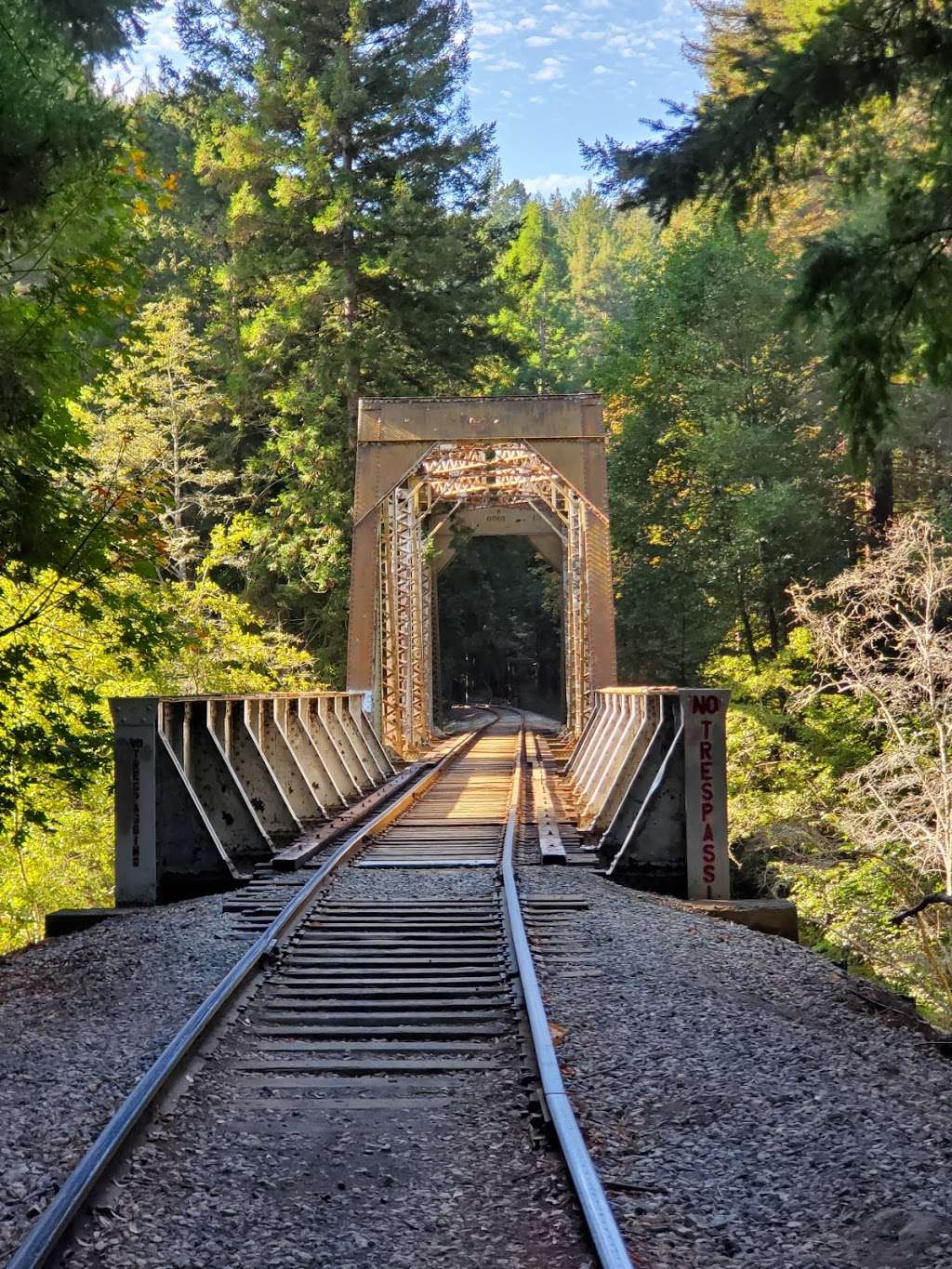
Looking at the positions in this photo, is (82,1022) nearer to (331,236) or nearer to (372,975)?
(372,975)

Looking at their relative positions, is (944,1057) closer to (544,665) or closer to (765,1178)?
(765,1178)

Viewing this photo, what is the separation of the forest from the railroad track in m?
2.88

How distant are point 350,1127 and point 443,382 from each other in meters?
33.9

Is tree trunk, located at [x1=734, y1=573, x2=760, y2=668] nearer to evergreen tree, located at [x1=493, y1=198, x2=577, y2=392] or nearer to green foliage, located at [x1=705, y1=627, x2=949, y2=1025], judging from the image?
green foliage, located at [x1=705, y1=627, x2=949, y2=1025]

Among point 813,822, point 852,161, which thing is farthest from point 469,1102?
point 813,822

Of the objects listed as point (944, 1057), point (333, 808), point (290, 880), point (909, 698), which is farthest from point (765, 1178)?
point (909, 698)

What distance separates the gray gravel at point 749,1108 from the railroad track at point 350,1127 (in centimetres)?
22

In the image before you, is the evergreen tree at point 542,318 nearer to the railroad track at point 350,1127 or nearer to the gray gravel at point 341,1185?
the railroad track at point 350,1127

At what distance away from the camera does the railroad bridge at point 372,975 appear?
11.2ft

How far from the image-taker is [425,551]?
32.5 m

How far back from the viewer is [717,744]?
903 centimetres

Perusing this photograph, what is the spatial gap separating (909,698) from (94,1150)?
15755 millimetres

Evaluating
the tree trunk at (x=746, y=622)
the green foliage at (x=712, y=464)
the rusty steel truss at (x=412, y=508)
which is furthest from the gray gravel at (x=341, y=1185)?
the tree trunk at (x=746, y=622)

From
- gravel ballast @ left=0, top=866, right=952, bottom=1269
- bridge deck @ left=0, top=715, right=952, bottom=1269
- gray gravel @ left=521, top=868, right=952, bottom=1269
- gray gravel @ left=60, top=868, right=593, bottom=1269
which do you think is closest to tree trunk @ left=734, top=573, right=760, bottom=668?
bridge deck @ left=0, top=715, right=952, bottom=1269
